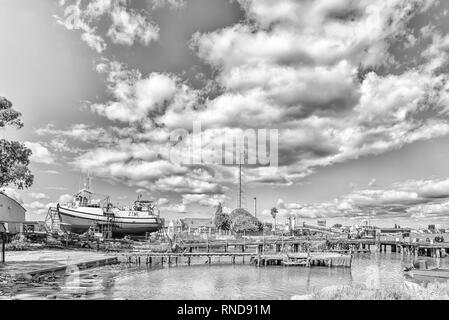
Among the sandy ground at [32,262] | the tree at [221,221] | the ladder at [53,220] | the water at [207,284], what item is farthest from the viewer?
the tree at [221,221]

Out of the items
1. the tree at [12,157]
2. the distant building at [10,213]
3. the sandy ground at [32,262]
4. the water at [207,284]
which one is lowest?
the water at [207,284]

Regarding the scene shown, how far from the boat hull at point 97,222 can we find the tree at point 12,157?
7981 cm

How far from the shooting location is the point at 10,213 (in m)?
77.8

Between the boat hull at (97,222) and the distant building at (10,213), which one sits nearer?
the distant building at (10,213)

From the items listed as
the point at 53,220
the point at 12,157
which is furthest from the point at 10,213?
the point at 12,157

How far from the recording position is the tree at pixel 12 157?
94.7 feet

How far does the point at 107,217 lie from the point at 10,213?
33616mm

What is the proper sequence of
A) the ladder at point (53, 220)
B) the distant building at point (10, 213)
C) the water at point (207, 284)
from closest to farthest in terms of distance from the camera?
the water at point (207, 284) < the distant building at point (10, 213) < the ladder at point (53, 220)

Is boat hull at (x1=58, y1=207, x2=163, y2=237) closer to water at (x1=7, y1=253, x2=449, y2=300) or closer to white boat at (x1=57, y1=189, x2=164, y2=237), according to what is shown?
white boat at (x1=57, y1=189, x2=164, y2=237)

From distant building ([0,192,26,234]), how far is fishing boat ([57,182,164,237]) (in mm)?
20800

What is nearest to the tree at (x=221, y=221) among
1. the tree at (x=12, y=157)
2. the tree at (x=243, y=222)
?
the tree at (x=243, y=222)

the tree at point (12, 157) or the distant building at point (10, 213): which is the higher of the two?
the tree at point (12, 157)

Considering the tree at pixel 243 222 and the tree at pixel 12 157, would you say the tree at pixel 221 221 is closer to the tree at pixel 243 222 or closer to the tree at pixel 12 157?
the tree at pixel 243 222

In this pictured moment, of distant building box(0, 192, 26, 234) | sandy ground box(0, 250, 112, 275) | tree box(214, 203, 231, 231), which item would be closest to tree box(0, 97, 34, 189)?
sandy ground box(0, 250, 112, 275)
